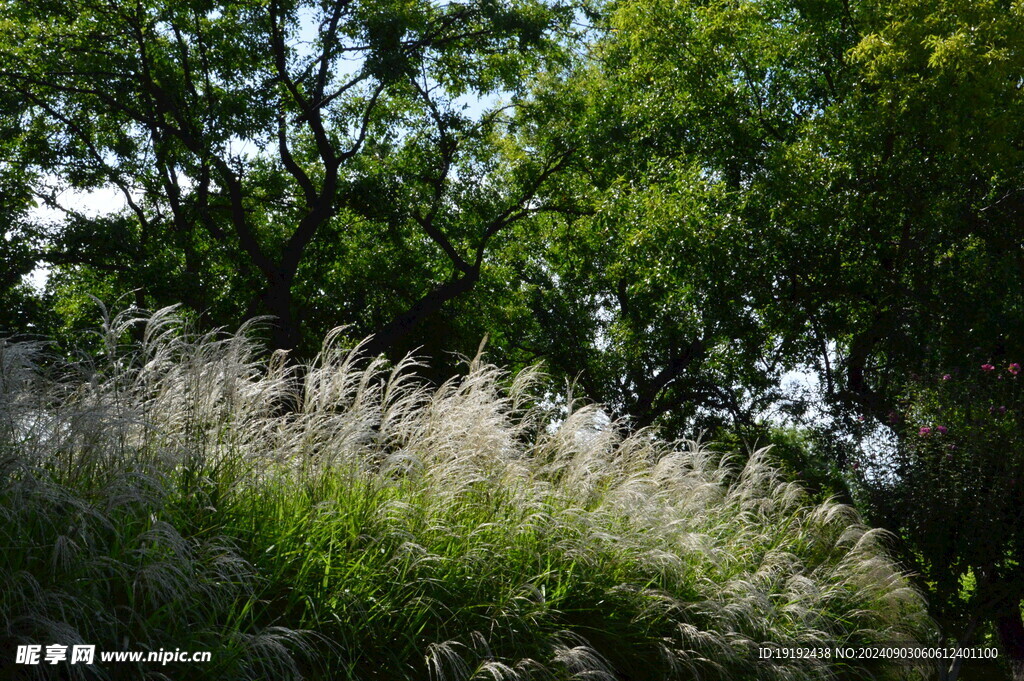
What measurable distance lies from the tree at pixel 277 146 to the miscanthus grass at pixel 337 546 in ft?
32.5

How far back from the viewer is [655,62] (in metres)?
13.2

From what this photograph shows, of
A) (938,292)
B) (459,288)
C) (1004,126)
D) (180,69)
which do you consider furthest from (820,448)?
(180,69)

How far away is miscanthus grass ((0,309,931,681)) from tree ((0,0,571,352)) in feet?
32.5

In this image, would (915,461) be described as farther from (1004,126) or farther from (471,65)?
(471,65)

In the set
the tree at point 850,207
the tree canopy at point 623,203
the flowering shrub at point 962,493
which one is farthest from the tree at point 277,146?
the flowering shrub at point 962,493

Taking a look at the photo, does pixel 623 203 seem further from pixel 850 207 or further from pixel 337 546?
pixel 337 546

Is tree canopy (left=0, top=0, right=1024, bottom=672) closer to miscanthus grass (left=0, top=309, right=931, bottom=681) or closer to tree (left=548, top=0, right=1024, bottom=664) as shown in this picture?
tree (left=548, top=0, right=1024, bottom=664)

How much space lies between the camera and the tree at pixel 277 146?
1496 cm

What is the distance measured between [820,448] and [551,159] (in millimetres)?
Answer: 8311

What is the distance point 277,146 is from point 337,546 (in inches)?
577

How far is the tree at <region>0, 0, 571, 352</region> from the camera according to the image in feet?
49.1

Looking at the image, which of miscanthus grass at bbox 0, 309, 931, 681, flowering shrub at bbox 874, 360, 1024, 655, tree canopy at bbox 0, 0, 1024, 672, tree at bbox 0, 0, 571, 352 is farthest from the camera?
tree at bbox 0, 0, 571, 352

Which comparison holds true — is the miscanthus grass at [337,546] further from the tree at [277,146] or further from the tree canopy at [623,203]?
the tree at [277,146]

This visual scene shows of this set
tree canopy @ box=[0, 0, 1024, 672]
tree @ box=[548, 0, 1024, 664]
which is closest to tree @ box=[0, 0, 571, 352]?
tree canopy @ box=[0, 0, 1024, 672]
